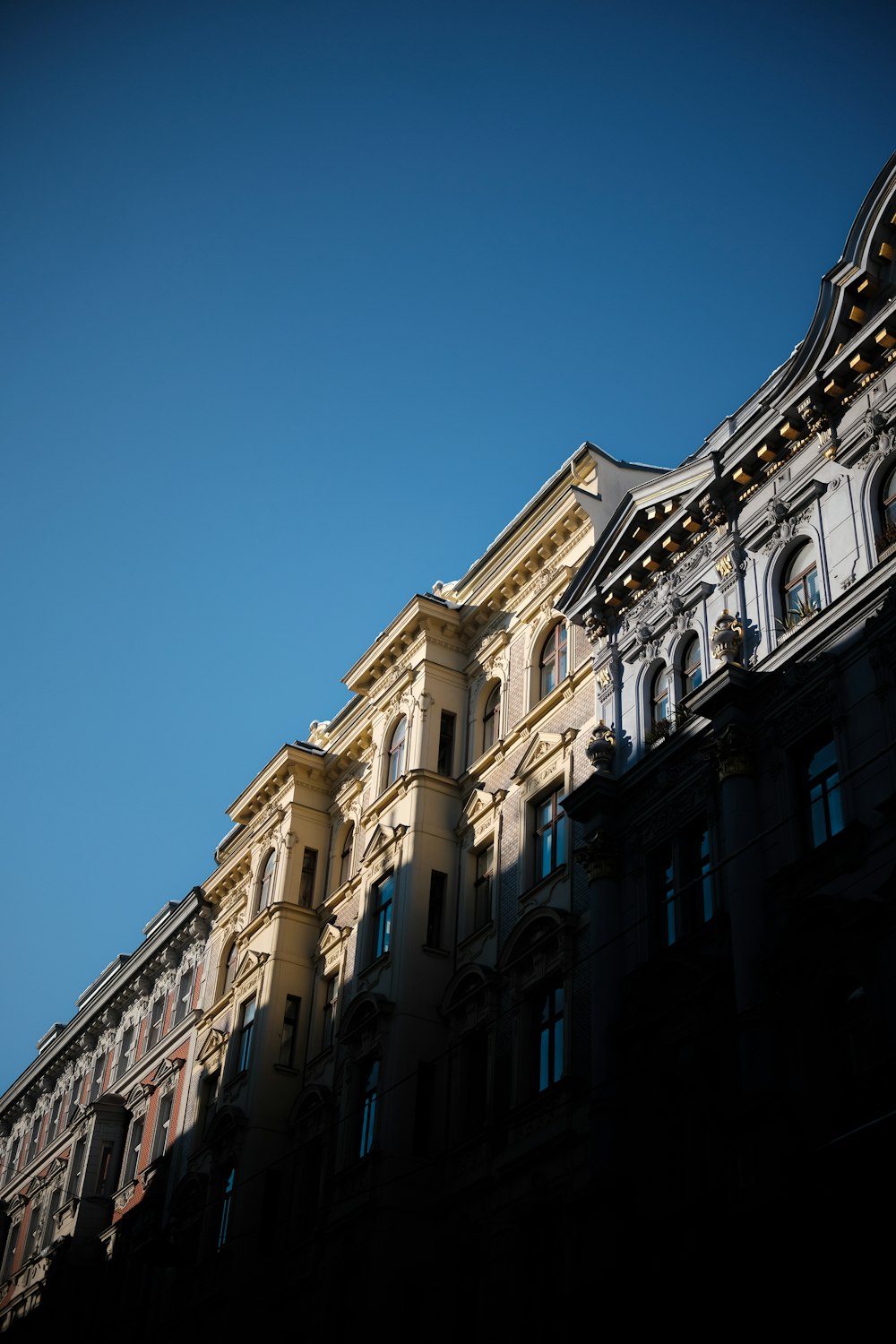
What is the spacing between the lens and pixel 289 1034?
3519 centimetres

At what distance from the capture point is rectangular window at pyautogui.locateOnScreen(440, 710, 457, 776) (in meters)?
33.2

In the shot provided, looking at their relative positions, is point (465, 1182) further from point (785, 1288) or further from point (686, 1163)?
point (785, 1288)

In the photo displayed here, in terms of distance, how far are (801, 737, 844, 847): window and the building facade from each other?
79 mm

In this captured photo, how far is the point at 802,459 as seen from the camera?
24.6 meters

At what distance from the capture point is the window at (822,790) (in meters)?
20.6

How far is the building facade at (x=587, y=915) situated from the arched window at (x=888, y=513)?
3.4 inches

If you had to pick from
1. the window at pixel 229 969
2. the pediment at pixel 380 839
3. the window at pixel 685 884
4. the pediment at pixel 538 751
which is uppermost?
the window at pixel 229 969

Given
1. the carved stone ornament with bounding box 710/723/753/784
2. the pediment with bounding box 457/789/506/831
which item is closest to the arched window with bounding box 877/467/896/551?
the carved stone ornament with bounding box 710/723/753/784

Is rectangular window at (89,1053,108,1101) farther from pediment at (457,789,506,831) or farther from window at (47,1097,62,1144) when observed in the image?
pediment at (457,789,506,831)

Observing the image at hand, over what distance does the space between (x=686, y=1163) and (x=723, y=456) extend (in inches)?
470

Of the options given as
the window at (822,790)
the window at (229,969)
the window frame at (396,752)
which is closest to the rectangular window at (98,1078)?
the window at (229,969)

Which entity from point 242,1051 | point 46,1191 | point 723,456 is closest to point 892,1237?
point 723,456

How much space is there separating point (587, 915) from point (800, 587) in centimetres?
663

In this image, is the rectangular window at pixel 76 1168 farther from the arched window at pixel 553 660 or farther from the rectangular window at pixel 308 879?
the arched window at pixel 553 660
